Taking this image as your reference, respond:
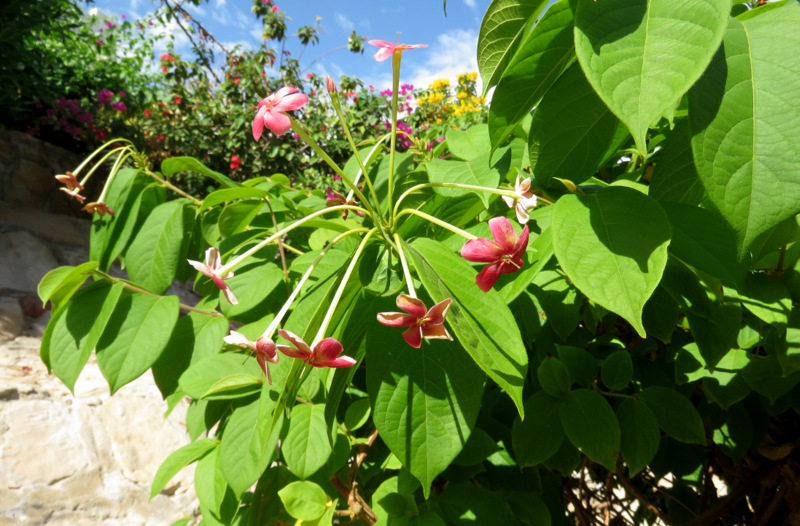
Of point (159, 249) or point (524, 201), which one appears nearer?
point (524, 201)

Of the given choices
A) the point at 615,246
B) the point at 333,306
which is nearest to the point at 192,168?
the point at 333,306

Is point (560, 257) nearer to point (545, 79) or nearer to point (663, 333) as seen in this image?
point (545, 79)

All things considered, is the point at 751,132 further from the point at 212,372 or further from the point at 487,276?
the point at 212,372

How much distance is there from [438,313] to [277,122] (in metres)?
0.36

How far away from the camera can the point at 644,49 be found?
0.39 meters

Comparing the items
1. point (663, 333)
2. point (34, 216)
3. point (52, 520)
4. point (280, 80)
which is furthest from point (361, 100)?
point (663, 333)

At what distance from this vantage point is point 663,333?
2.61 ft

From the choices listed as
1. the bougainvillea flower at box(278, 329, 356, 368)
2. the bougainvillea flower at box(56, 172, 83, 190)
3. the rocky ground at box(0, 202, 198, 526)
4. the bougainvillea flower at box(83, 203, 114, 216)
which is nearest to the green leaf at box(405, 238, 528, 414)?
the bougainvillea flower at box(278, 329, 356, 368)

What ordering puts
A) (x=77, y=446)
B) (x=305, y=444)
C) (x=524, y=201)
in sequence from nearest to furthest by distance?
(x=524, y=201) → (x=305, y=444) → (x=77, y=446)

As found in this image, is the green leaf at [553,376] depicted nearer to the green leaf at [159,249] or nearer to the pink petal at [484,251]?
the pink petal at [484,251]

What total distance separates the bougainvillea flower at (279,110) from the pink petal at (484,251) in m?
0.29

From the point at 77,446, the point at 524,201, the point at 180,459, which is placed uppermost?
the point at 524,201

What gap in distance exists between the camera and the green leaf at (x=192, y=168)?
102 cm

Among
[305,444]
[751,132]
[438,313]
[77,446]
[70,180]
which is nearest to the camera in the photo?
[751,132]
